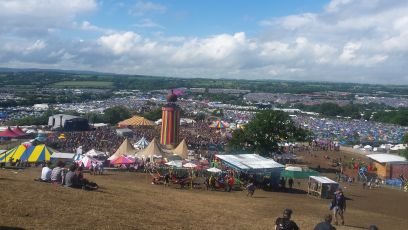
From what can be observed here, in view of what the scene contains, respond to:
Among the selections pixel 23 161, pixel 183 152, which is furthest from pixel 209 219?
pixel 183 152

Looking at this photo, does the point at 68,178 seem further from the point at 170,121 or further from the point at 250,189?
the point at 170,121

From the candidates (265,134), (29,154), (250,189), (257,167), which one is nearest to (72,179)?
(250,189)

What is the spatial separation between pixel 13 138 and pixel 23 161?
27039mm

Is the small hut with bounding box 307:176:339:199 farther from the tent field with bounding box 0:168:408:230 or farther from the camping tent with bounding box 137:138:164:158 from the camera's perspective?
the camping tent with bounding box 137:138:164:158

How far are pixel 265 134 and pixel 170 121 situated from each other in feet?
27.6

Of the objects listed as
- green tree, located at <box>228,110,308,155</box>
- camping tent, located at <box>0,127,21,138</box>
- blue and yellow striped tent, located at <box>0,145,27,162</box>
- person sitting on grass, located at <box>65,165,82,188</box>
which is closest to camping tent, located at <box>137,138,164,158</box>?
blue and yellow striped tent, located at <box>0,145,27,162</box>

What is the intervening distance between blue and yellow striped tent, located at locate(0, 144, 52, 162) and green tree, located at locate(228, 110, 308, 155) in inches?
703

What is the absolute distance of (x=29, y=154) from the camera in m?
27.0

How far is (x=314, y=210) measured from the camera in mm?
19234

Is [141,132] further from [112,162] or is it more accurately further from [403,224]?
[403,224]

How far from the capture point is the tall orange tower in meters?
38.8

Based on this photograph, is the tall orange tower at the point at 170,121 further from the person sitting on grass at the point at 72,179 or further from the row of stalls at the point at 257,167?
the person sitting on grass at the point at 72,179

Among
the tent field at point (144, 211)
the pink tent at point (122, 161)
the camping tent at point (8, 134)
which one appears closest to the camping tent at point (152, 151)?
the pink tent at point (122, 161)

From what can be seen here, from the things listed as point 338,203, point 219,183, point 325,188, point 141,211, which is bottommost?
point 325,188
